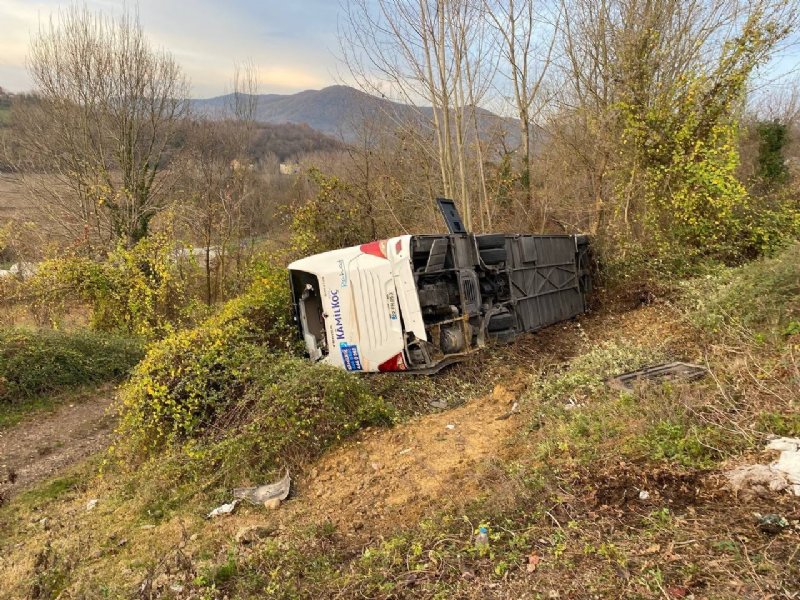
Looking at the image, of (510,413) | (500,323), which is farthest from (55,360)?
(510,413)

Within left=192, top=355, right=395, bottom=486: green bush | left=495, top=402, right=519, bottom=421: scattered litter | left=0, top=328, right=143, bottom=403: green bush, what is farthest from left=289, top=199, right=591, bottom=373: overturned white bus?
left=0, top=328, right=143, bottom=403: green bush

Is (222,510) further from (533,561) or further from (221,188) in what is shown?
(221,188)

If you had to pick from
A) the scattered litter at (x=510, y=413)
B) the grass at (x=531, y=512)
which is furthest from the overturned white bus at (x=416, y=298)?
the scattered litter at (x=510, y=413)

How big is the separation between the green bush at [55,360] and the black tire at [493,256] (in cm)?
822

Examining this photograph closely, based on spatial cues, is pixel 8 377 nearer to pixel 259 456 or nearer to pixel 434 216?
pixel 259 456

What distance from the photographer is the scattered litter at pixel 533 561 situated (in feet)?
8.54

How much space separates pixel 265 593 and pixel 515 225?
12601 mm

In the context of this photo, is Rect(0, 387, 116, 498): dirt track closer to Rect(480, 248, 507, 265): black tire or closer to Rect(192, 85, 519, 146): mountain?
Rect(480, 248, 507, 265): black tire

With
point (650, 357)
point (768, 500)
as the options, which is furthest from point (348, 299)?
point (768, 500)

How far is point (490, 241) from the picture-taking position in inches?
296

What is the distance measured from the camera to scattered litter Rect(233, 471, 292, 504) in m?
4.62

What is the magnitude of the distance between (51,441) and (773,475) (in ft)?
30.8

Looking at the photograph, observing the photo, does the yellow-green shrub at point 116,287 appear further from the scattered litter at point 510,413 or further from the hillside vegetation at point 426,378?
the scattered litter at point 510,413

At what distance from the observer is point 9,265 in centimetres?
1346
